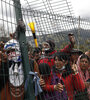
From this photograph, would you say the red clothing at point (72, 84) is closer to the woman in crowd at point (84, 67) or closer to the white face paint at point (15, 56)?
the woman in crowd at point (84, 67)

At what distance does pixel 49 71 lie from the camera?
308cm

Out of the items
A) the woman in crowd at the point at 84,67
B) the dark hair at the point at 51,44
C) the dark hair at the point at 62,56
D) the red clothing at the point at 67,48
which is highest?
the dark hair at the point at 51,44

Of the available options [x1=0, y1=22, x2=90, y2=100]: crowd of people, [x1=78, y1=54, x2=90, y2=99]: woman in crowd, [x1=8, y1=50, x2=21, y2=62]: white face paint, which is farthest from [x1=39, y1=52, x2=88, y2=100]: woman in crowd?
[x1=8, y1=50, x2=21, y2=62]: white face paint

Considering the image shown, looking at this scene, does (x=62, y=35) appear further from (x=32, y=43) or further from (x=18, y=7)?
(x=18, y=7)

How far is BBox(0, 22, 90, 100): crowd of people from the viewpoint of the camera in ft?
9.01

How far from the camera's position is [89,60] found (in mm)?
3828

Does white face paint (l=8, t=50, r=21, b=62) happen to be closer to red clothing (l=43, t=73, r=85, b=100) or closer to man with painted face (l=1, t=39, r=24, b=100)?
man with painted face (l=1, t=39, r=24, b=100)

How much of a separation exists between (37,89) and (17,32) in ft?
3.09

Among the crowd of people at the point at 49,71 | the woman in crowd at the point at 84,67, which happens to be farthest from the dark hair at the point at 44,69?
the woman in crowd at the point at 84,67

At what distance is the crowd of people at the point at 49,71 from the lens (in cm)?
275

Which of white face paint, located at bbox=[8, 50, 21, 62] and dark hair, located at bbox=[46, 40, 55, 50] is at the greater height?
dark hair, located at bbox=[46, 40, 55, 50]

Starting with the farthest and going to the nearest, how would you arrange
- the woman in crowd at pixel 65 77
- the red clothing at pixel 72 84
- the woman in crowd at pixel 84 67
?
the woman in crowd at pixel 84 67, the red clothing at pixel 72 84, the woman in crowd at pixel 65 77

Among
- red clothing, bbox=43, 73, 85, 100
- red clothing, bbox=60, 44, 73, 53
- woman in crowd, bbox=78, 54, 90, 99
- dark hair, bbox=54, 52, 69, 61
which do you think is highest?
red clothing, bbox=60, 44, 73, 53

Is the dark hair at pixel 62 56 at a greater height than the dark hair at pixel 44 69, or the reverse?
the dark hair at pixel 62 56
